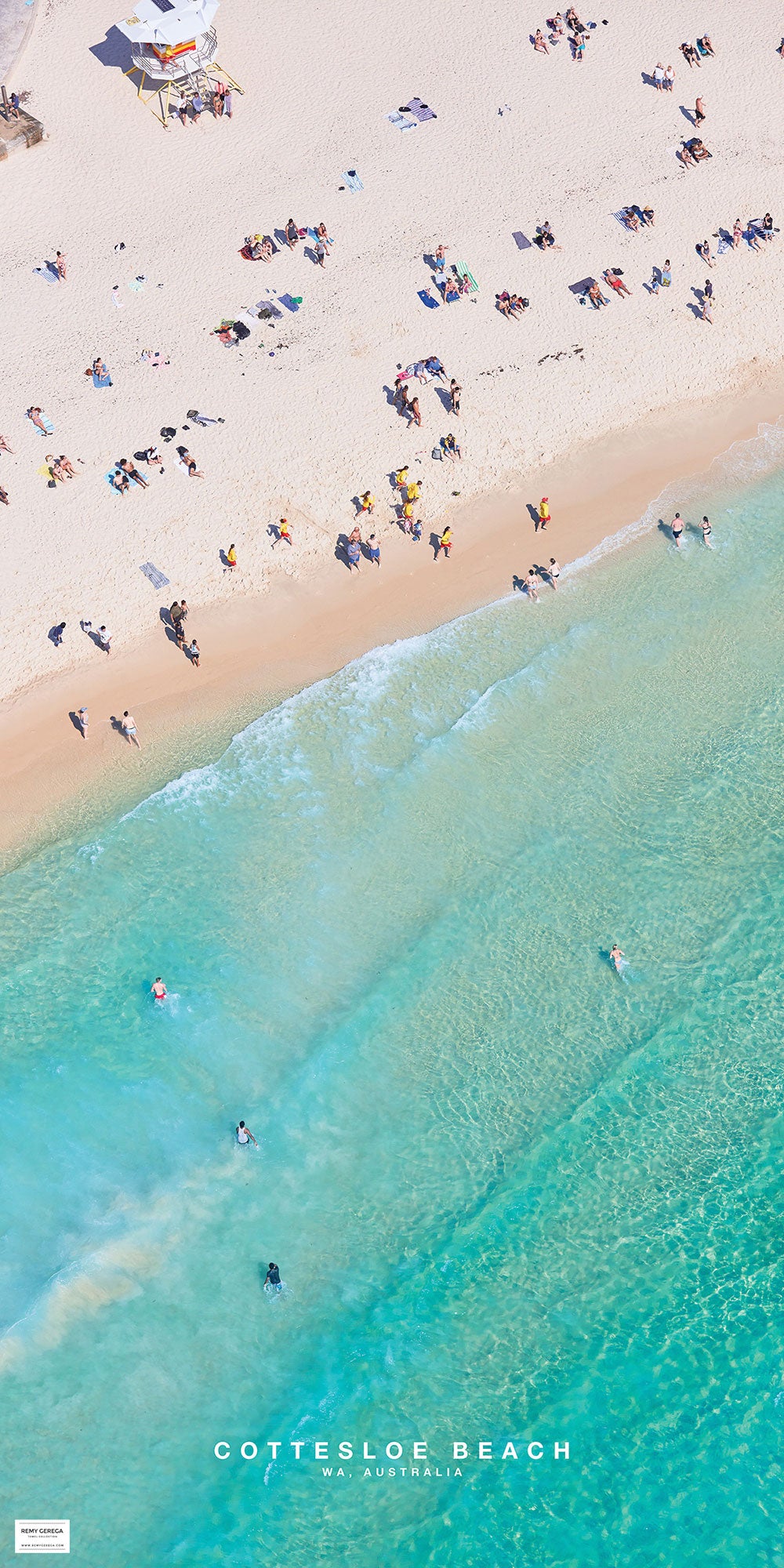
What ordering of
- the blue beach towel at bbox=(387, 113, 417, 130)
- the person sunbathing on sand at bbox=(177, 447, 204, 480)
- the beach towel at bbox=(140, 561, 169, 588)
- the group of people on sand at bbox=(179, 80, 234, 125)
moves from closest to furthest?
the beach towel at bbox=(140, 561, 169, 588) < the person sunbathing on sand at bbox=(177, 447, 204, 480) < the group of people on sand at bbox=(179, 80, 234, 125) < the blue beach towel at bbox=(387, 113, 417, 130)

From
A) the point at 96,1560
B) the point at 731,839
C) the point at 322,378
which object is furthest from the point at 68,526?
the point at 96,1560

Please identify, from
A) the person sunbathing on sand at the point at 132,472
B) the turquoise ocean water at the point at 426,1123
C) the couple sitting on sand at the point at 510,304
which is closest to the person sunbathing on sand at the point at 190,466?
the person sunbathing on sand at the point at 132,472

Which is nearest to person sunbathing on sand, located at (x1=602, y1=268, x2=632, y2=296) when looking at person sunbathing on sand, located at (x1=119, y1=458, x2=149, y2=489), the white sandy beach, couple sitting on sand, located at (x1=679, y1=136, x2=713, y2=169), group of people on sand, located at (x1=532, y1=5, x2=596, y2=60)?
the white sandy beach

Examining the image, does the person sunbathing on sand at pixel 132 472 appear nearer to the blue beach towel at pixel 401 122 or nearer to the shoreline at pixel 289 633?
the shoreline at pixel 289 633

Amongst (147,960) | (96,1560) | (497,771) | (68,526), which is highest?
(68,526)

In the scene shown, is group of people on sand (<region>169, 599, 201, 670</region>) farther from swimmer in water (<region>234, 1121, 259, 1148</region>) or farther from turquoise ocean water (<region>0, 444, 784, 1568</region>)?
swimmer in water (<region>234, 1121, 259, 1148</region>)

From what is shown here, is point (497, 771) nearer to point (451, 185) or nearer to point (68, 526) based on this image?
point (68, 526)
